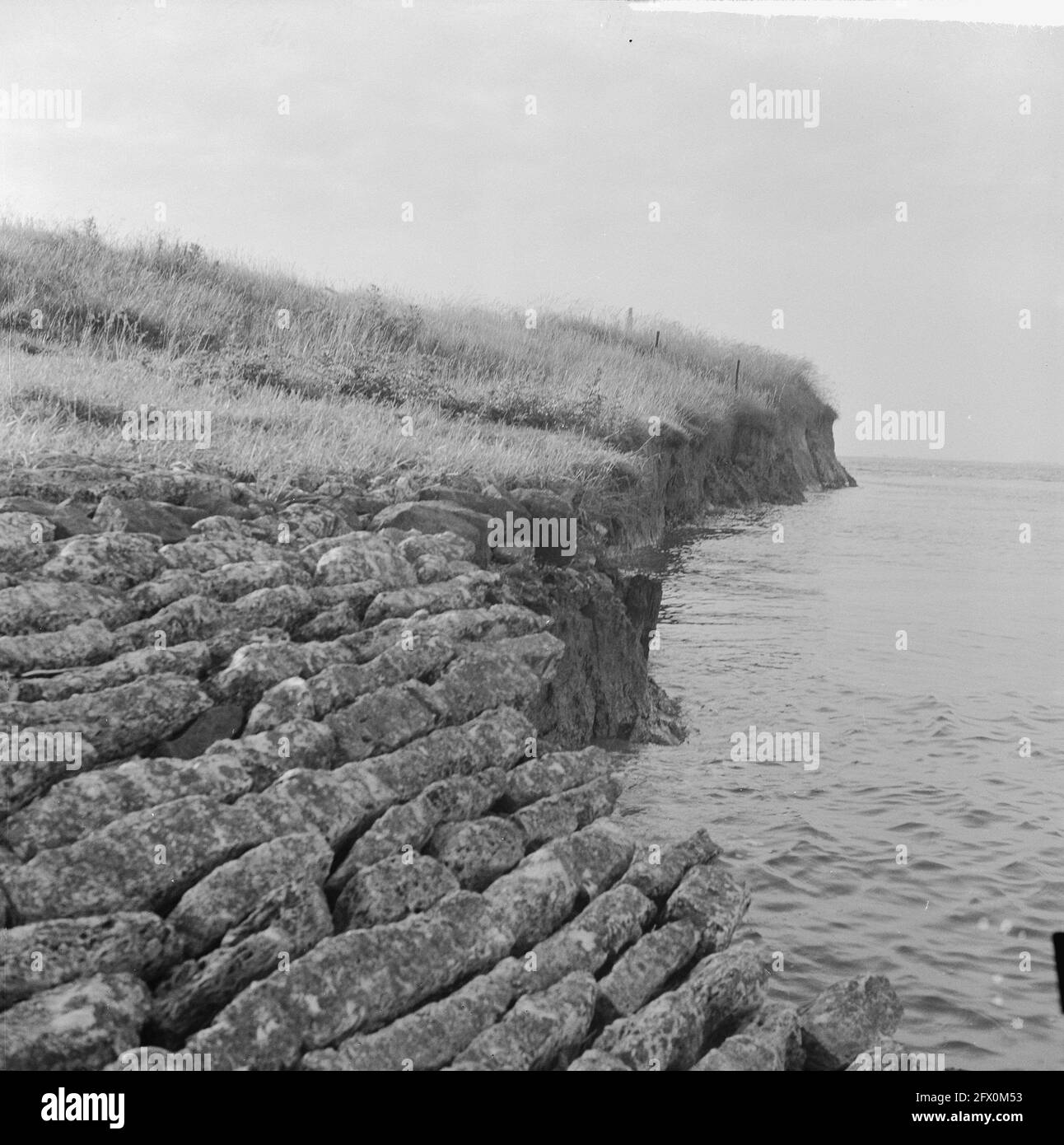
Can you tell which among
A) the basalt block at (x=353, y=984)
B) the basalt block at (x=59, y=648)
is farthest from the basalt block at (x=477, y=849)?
the basalt block at (x=59, y=648)

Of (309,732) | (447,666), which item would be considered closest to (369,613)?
(447,666)

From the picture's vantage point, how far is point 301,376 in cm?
1623

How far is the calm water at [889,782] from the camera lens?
6895mm

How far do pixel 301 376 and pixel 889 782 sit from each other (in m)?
10.2

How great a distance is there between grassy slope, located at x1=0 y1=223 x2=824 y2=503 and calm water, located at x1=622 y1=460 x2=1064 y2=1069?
11.0 feet

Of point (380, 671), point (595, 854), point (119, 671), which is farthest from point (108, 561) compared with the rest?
point (595, 854)

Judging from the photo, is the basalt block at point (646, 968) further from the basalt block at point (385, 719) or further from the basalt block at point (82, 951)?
the basalt block at point (82, 951)

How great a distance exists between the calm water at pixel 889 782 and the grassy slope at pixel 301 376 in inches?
132

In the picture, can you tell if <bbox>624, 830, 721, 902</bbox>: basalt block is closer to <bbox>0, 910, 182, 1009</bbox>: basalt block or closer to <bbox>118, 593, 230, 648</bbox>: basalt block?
<bbox>0, 910, 182, 1009</bbox>: basalt block

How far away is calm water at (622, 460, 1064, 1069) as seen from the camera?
6.89 m

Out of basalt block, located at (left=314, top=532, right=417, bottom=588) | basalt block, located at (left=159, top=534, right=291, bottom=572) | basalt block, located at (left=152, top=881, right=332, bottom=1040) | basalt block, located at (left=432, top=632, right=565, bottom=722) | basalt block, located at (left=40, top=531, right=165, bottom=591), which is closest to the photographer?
basalt block, located at (left=152, top=881, right=332, bottom=1040)

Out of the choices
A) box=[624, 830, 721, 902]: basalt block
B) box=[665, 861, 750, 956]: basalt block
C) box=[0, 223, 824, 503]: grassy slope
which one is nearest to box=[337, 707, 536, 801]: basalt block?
box=[624, 830, 721, 902]: basalt block

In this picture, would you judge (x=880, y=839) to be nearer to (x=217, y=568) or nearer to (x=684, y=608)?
(x=217, y=568)
